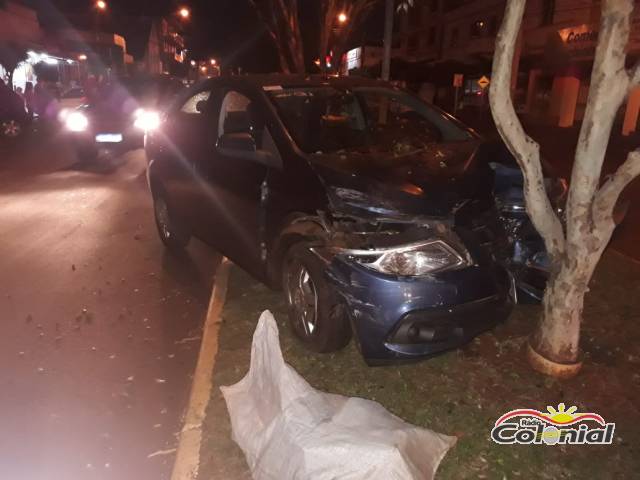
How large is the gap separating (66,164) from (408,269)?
1150 cm

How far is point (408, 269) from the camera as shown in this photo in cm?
334

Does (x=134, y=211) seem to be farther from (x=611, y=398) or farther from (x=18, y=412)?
(x=611, y=398)

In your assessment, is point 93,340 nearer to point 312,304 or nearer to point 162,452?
point 162,452

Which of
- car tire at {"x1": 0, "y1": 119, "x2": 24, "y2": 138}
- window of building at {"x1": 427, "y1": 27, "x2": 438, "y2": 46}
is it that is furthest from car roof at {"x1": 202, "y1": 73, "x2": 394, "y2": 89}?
window of building at {"x1": 427, "y1": 27, "x2": 438, "y2": 46}

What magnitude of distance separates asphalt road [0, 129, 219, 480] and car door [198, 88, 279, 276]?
2.16 feet

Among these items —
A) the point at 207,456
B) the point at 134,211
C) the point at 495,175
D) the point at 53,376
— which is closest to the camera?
the point at 207,456

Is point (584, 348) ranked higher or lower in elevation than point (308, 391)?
lower

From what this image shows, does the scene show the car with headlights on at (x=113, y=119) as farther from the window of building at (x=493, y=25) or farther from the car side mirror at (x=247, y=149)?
the window of building at (x=493, y=25)

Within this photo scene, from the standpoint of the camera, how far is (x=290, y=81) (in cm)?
492

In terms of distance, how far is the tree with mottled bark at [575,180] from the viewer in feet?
10.1

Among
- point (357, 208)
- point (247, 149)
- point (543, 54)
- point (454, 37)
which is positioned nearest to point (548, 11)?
point (543, 54)

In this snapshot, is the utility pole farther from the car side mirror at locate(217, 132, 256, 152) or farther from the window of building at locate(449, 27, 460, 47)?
the window of building at locate(449, 27, 460, 47)

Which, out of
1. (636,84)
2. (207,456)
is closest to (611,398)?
(636,84)

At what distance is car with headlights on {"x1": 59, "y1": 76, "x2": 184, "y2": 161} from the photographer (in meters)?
12.6
